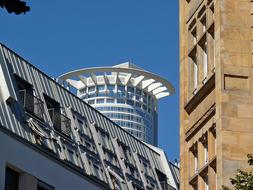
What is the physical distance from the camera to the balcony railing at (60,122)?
60.2m

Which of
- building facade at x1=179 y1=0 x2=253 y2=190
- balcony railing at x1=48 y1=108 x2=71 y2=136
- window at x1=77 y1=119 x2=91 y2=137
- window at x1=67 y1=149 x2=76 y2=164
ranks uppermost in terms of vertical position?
window at x1=77 y1=119 x2=91 y2=137

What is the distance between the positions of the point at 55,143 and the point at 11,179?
5.46 m

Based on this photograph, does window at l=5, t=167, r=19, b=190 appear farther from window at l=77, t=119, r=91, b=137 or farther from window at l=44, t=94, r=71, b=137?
window at l=77, t=119, r=91, b=137

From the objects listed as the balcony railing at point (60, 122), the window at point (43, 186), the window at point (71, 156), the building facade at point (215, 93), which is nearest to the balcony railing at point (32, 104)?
the balcony railing at point (60, 122)

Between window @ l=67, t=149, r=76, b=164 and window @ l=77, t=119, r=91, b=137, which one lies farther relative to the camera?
window @ l=77, t=119, r=91, b=137

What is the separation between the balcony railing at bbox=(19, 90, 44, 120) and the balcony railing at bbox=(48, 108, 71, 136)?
1580 millimetres

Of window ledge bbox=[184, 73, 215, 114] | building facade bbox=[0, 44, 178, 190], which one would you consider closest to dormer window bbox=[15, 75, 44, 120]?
building facade bbox=[0, 44, 178, 190]

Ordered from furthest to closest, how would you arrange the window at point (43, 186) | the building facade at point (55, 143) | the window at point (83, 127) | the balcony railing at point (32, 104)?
the window at point (83, 127)
the balcony railing at point (32, 104)
the window at point (43, 186)
the building facade at point (55, 143)

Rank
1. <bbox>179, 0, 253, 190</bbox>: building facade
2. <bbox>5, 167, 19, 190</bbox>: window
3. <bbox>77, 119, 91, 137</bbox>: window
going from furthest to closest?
<bbox>77, 119, 91, 137</bbox>: window
<bbox>5, 167, 19, 190</bbox>: window
<bbox>179, 0, 253, 190</bbox>: building facade

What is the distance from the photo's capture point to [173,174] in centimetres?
7706

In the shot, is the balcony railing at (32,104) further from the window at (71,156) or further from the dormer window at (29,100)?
the window at (71,156)

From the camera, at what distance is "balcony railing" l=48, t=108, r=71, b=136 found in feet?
198

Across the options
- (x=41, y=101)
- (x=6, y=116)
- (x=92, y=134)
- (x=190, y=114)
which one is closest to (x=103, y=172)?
(x=92, y=134)

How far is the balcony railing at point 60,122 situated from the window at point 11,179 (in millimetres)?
7054
